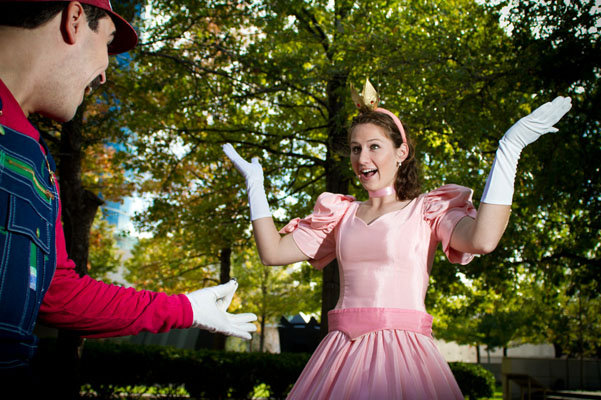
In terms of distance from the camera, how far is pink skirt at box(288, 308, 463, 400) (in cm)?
227

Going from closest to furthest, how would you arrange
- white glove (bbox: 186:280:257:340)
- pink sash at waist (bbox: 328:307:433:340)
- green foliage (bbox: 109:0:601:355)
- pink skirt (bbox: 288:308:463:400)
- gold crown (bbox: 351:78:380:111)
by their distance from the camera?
white glove (bbox: 186:280:257:340), pink skirt (bbox: 288:308:463:400), pink sash at waist (bbox: 328:307:433:340), gold crown (bbox: 351:78:380:111), green foliage (bbox: 109:0:601:355)

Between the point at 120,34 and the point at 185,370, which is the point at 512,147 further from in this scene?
the point at 185,370

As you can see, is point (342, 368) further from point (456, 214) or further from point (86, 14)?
point (86, 14)

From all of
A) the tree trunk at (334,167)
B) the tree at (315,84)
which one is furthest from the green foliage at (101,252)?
the tree trunk at (334,167)

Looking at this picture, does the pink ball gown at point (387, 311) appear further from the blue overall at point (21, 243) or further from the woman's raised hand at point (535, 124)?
the blue overall at point (21, 243)

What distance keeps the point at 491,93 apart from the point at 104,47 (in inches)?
302

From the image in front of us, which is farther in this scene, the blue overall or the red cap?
the red cap

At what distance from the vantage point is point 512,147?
7.61 feet

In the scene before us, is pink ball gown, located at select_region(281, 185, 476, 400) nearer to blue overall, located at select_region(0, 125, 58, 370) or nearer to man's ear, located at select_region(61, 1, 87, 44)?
blue overall, located at select_region(0, 125, 58, 370)

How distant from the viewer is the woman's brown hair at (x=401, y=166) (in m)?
3.00

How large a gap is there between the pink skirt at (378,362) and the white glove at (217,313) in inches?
24.1

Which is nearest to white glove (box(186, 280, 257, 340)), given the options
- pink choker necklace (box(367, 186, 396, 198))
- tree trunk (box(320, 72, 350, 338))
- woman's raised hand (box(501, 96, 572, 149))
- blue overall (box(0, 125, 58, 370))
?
blue overall (box(0, 125, 58, 370))

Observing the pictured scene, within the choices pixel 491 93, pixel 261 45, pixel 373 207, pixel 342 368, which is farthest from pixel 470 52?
pixel 342 368

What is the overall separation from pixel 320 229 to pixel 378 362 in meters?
0.95
